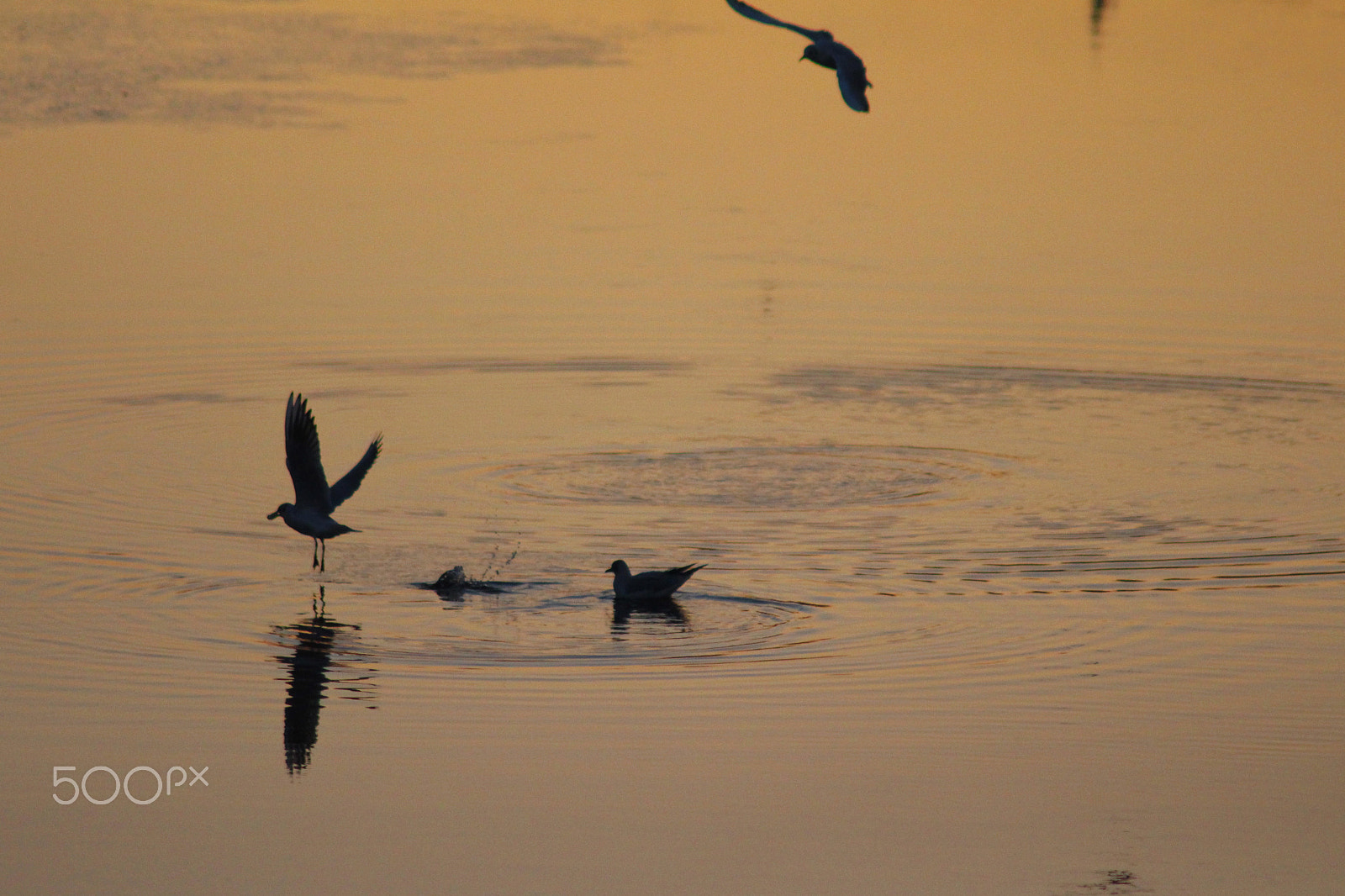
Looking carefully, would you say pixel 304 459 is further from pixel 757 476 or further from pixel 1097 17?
pixel 1097 17

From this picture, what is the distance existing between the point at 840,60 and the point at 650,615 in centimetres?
425

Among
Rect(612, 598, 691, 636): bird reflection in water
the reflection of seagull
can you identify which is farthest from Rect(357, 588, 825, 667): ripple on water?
the reflection of seagull

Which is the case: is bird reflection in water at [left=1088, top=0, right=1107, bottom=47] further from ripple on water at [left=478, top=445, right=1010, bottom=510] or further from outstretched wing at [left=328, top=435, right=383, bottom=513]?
outstretched wing at [left=328, top=435, right=383, bottom=513]

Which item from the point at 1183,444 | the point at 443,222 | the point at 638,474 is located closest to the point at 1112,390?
the point at 1183,444

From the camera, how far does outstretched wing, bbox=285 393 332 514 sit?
13.0 meters

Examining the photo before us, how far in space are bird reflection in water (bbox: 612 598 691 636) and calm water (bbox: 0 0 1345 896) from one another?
0.21ft

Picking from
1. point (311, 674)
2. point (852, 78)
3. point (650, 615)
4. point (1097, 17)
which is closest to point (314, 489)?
point (311, 674)

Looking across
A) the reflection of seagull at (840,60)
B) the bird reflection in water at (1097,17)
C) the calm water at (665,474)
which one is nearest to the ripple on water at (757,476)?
the calm water at (665,474)

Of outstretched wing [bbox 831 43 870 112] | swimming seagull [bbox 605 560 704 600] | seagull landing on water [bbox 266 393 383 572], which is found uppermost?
outstretched wing [bbox 831 43 870 112]

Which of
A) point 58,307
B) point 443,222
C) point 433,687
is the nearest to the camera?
point 433,687

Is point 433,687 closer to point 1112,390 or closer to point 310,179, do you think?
point 1112,390

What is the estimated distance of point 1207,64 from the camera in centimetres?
3678

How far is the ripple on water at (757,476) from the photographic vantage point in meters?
15.5

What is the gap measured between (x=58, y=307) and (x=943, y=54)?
2057 cm
